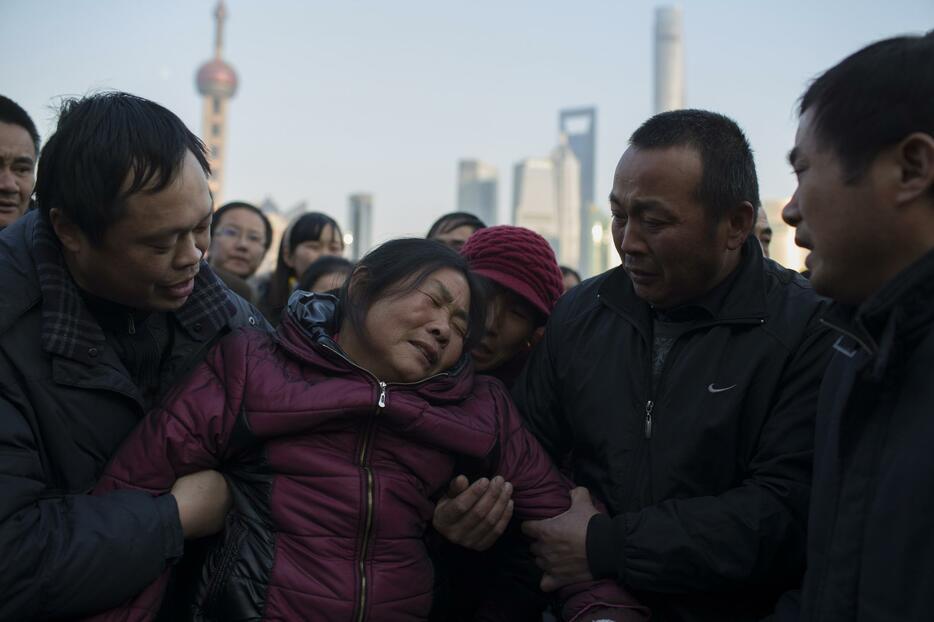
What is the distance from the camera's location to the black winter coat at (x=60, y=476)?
2115mm

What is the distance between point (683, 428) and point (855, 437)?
674mm

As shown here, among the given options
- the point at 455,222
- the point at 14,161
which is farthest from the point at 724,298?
the point at 14,161

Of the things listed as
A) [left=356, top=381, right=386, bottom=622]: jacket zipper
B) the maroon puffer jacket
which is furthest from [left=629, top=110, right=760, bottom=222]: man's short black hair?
[left=356, top=381, right=386, bottom=622]: jacket zipper

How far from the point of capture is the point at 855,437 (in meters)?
1.91

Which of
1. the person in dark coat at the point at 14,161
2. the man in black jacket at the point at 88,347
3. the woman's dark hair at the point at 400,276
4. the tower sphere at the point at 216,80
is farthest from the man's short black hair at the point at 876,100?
the tower sphere at the point at 216,80

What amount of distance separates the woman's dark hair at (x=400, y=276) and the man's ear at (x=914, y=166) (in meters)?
1.43

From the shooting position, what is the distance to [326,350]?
102 inches

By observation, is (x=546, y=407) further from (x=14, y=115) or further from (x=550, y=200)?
(x=550, y=200)

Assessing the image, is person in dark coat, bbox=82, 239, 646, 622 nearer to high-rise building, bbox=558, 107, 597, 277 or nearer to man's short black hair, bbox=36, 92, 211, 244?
man's short black hair, bbox=36, 92, 211, 244

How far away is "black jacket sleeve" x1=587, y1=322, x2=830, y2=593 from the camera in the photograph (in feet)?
7.78

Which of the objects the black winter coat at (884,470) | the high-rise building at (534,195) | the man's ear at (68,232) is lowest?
the black winter coat at (884,470)

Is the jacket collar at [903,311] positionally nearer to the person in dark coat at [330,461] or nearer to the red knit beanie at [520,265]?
the person in dark coat at [330,461]

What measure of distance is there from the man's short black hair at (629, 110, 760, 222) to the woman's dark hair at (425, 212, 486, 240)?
2.44 metres

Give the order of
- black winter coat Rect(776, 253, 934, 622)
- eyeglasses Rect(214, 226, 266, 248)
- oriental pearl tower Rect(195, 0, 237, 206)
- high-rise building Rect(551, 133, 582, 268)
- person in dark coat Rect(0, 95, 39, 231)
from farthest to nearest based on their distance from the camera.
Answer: oriental pearl tower Rect(195, 0, 237, 206) → high-rise building Rect(551, 133, 582, 268) → eyeglasses Rect(214, 226, 266, 248) → person in dark coat Rect(0, 95, 39, 231) → black winter coat Rect(776, 253, 934, 622)
